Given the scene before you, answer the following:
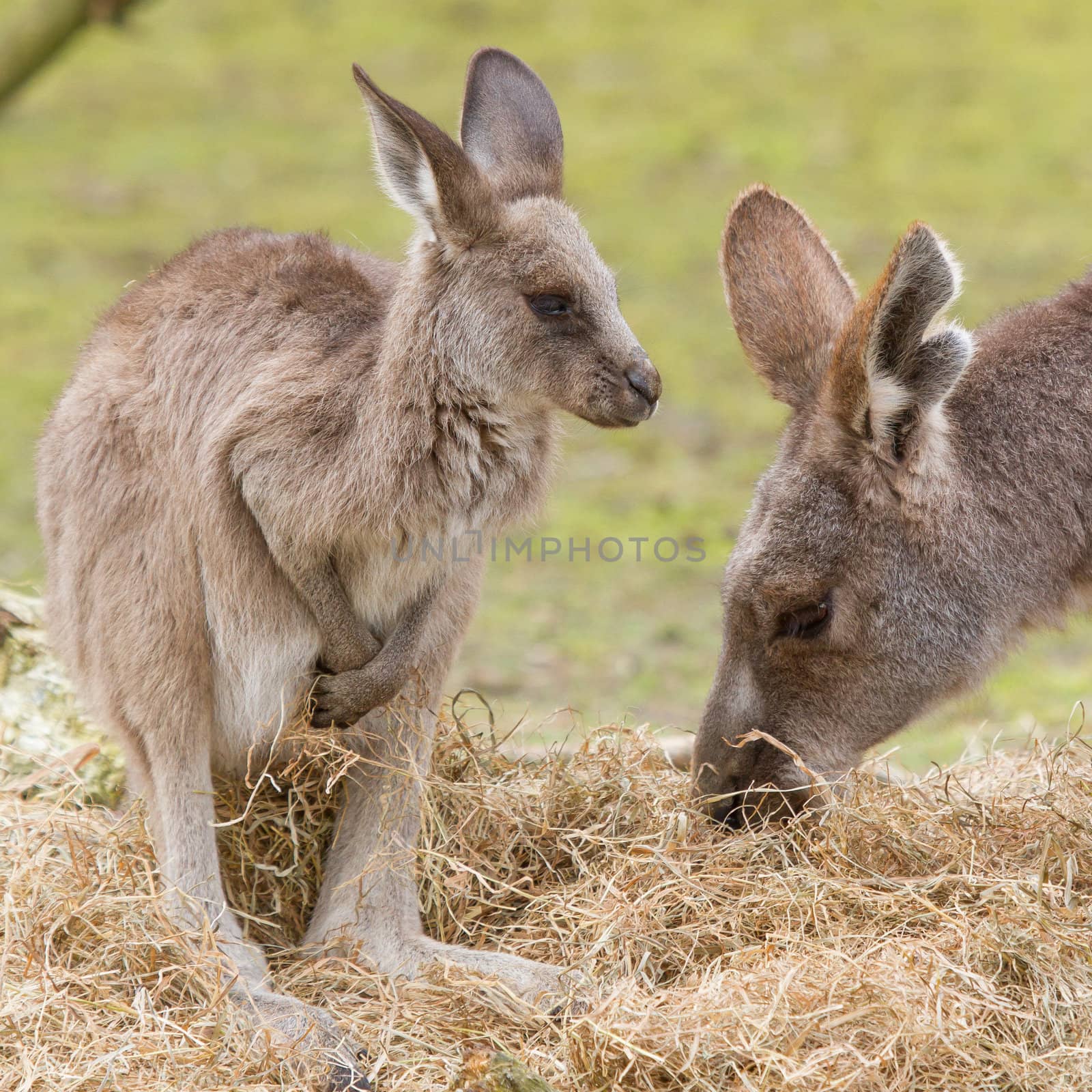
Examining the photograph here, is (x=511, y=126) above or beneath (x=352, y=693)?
above

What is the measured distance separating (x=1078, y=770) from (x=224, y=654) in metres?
2.45

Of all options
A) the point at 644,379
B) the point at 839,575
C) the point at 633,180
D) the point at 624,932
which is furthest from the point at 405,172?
the point at 633,180

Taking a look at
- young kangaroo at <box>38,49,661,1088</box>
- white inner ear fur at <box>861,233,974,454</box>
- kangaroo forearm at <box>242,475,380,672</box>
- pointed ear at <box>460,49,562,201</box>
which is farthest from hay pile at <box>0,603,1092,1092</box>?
pointed ear at <box>460,49,562,201</box>

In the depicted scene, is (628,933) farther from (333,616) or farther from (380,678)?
(333,616)

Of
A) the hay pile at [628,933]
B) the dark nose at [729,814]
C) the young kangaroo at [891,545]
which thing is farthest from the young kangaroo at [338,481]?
the dark nose at [729,814]

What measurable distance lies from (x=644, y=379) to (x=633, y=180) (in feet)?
32.6

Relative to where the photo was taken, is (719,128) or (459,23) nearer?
(719,128)

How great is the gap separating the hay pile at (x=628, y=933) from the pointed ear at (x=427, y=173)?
1.37 metres

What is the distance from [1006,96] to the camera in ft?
48.4

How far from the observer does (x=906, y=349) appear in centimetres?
345

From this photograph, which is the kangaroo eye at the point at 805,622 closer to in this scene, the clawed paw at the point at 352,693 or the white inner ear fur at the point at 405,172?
the clawed paw at the point at 352,693

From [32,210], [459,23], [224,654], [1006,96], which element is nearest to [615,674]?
[224,654]

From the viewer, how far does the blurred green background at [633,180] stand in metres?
7.12

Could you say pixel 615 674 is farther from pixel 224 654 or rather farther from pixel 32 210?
pixel 32 210
